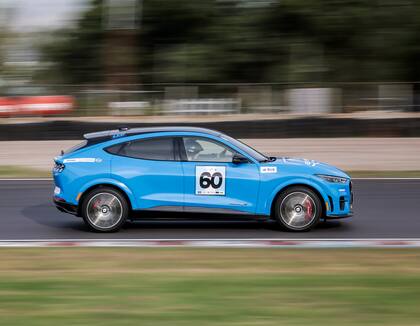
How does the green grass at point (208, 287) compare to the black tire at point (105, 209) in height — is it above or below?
below

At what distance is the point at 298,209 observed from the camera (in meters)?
11.2

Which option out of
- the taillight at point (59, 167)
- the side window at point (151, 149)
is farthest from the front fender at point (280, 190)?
the taillight at point (59, 167)

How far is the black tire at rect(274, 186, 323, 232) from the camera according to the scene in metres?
11.1

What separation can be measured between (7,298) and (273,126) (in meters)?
17.6

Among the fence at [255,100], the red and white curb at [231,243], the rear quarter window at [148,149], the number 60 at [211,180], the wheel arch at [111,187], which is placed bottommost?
the red and white curb at [231,243]

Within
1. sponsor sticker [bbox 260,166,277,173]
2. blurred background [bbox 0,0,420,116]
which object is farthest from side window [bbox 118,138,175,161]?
blurred background [bbox 0,0,420,116]

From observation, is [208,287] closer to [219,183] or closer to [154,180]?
[219,183]

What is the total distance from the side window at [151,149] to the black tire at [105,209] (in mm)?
581

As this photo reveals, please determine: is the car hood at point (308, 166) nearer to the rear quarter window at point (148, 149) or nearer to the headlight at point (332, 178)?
the headlight at point (332, 178)

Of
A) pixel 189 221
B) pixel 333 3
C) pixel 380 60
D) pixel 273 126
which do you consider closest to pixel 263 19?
pixel 333 3

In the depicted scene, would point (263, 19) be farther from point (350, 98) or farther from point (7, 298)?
point (7, 298)

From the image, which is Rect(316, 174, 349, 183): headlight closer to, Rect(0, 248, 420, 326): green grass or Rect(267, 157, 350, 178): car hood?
Rect(267, 157, 350, 178): car hood

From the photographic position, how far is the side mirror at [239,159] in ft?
36.0

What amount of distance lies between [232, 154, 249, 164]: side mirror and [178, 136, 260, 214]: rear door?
1.8 inches
